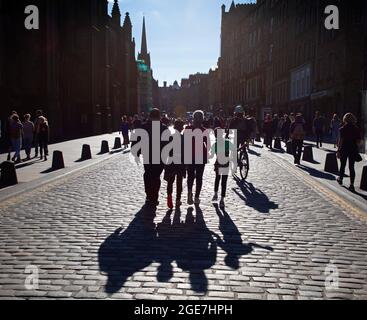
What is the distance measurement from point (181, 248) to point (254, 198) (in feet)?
13.8

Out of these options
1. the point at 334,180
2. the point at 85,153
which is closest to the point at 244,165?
the point at 334,180

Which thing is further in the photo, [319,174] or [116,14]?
[116,14]

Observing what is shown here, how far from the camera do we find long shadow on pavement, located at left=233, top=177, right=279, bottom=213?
8.96m

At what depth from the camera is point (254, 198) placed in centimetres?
1003

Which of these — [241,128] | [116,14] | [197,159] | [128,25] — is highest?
[128,25]

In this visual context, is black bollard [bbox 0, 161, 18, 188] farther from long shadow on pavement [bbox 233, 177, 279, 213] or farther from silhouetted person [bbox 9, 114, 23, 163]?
silhouetted person [bbox 9, 114, 23, 163]

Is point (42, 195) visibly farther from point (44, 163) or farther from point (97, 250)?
point (44, 163)

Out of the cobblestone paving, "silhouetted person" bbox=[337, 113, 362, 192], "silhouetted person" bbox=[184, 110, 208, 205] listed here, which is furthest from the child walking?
"silhouetted person" bbox=[337, 113, 362, 192]

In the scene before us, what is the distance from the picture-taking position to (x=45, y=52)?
1328 inches

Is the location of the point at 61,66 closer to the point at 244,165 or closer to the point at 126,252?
the point at 244,165

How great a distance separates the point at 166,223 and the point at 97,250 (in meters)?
1.85

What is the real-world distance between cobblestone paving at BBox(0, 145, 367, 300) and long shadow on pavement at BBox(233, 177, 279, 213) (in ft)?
0.07

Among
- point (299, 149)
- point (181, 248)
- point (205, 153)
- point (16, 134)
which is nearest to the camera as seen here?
point (181, 248)

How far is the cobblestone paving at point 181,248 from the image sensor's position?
15.1 feet
